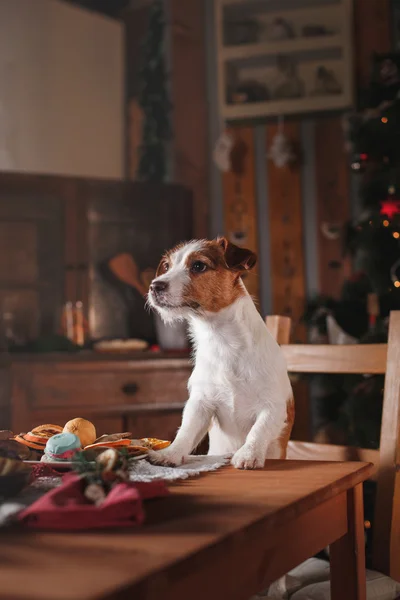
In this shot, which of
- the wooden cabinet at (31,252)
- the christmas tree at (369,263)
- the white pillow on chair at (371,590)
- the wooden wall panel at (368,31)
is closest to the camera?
the white pillow on chair at (371,590)

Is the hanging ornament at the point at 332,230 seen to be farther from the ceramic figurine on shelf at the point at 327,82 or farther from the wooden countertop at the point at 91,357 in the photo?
the wooden countertop at the point at 91,357

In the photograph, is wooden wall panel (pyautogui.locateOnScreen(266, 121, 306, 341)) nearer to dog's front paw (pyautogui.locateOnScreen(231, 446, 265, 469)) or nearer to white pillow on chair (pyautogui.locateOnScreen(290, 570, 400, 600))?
white pillow on chair (pyautogui.locateOnScreen(290, 570, 400, 600))

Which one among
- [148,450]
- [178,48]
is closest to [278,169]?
[178,48]

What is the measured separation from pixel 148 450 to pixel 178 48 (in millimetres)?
2936

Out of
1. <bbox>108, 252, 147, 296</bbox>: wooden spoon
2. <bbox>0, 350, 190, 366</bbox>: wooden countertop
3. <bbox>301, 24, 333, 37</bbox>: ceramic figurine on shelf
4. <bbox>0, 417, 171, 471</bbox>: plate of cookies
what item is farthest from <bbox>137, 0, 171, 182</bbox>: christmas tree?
<bbox>0, 417, 171, 471</bbox>: plate of cookies

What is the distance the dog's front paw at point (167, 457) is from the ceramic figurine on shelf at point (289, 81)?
8.95ft

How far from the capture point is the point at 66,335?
313 cm

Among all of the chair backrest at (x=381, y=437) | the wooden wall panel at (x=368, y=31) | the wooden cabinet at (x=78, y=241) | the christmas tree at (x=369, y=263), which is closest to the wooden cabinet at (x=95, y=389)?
the wooden cabinet at (x=78, y=241)

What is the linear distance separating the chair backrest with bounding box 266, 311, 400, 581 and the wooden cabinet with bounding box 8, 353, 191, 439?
1359 mm

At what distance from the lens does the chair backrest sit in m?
1.22

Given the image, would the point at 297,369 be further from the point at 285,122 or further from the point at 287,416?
the point at 285,122

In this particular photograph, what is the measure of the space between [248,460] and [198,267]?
362mm

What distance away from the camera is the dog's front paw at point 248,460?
A: 1.01 meters

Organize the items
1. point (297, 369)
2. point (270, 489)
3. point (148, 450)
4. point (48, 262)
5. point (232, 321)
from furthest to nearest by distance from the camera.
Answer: point (48, 262) < point (297, 369) < point (232, 321) < point (148, 450) < point (270, 489)
